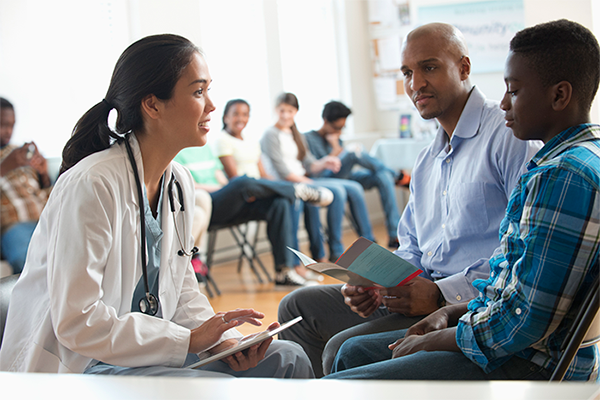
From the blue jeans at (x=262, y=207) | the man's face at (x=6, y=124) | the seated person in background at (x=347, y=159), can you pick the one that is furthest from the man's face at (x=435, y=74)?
the seated person in background at (x=347, y=159)

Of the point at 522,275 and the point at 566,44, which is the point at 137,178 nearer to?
the point at 522,275

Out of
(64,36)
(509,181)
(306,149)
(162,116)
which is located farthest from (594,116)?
(64,36)

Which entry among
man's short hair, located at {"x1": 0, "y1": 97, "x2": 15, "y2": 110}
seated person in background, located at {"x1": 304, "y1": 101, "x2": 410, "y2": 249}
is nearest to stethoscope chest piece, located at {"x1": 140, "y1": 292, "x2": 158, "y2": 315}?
man's short hair, located at {"x1": 0, "y1": 97, "x2": 15, "y2": 110}

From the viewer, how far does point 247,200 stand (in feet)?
12.8

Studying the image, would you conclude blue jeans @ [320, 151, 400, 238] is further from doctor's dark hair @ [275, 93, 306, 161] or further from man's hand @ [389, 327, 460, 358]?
man's hand @ [389, 327, 460, 358]

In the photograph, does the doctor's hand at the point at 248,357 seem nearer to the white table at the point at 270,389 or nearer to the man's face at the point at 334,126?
the white table at the point at 270,389

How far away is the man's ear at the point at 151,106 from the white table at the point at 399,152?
4360 millimetres

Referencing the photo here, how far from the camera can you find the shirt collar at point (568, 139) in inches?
42.3

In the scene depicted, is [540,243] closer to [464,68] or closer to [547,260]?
[547,260]

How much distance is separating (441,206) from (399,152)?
408 centimetres

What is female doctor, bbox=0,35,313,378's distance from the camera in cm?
117

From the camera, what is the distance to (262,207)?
404 cm

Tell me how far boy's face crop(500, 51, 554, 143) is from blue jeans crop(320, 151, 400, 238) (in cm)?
394

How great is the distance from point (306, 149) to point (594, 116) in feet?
7.25
